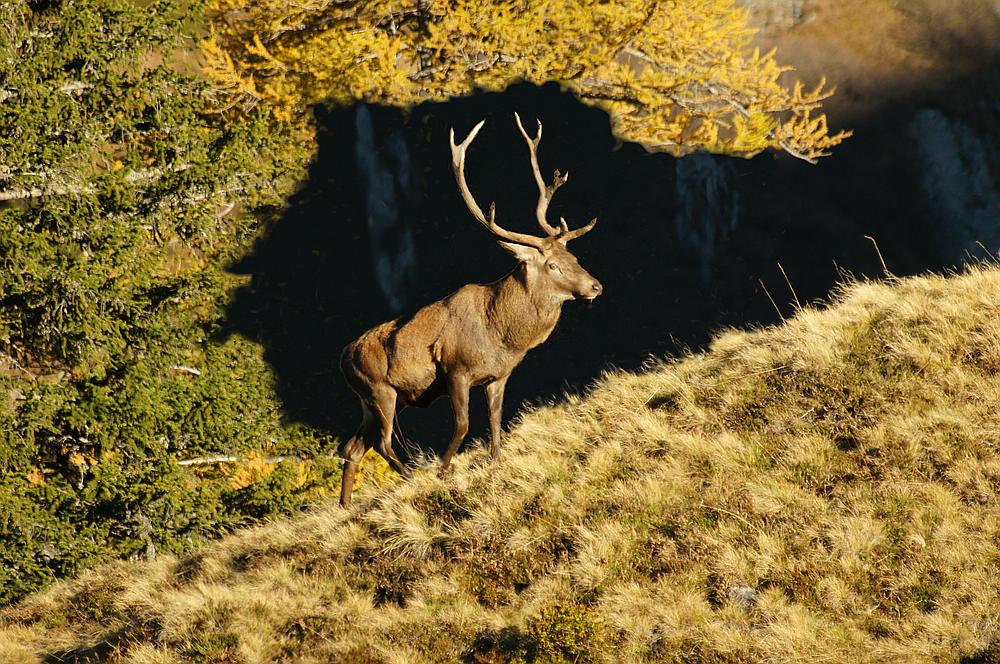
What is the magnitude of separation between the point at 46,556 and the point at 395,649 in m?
7.88

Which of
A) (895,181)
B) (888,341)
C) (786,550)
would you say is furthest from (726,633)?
(895,181)

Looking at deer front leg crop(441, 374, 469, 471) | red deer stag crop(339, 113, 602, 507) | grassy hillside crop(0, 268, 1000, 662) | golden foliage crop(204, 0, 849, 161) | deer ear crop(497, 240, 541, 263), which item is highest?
golden foliage crop(204, 0, 849, 161)

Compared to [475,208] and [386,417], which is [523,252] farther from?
[386,417]

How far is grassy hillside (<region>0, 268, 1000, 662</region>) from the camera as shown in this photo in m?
8.42

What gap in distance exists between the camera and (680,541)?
9.55 metres

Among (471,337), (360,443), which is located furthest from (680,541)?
(360,443)

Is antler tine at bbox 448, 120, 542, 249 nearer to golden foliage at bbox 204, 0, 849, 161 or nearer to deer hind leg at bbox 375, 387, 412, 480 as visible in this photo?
deer hind leg at bbox 375, 387, 412, 480

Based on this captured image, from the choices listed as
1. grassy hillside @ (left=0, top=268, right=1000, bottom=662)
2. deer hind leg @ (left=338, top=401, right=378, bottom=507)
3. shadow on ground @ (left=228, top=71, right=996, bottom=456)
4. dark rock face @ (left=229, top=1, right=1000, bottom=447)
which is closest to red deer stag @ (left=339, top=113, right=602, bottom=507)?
deer hind leg @ (left=338, top=401, right=378, bottom=507)

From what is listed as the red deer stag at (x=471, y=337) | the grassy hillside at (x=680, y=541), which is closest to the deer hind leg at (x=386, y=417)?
the red deer stag at (x=471, y=337)

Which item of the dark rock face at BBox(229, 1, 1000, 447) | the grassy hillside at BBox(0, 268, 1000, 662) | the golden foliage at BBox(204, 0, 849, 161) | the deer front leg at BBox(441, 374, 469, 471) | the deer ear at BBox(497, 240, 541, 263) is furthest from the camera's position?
the golden foliage at BBox(204, 0, 849, 161)

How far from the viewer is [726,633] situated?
27.0 ft

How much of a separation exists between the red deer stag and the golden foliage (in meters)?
12.3

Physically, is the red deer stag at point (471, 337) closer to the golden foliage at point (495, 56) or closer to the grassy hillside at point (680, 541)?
the grassy hillside at point (680, 541)

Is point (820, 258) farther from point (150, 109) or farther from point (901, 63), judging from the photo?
point (150, 109)
